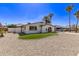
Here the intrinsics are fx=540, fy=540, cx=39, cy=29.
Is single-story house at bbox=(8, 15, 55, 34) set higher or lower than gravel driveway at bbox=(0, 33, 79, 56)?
higher

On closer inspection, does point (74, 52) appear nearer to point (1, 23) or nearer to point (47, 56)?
point (47, 56)

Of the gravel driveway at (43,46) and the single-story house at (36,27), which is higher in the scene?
the single-story house at (36,27)

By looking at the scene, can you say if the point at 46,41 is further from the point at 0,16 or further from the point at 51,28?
the point at 0,16

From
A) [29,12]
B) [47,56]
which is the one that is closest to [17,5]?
[29,12]

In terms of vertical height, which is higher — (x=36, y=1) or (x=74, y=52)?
(x=36, y=1)

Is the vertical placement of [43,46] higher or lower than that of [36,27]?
lower

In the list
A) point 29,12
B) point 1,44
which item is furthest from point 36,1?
point 1,44
